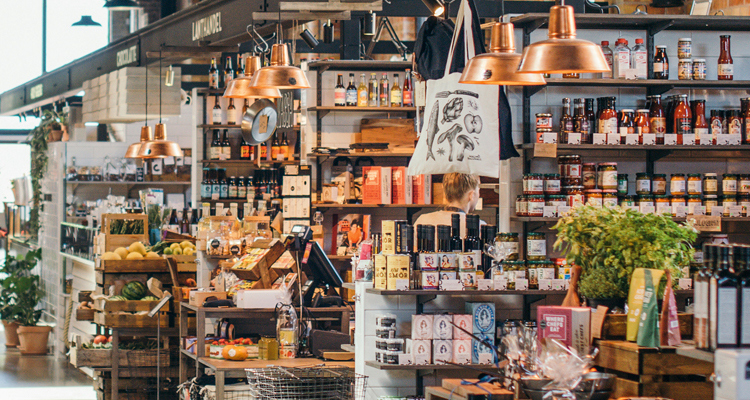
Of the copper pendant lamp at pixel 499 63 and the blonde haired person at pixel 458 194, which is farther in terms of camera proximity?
the blonde haired person at pixel 458 194

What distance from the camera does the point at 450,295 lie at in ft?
14.1

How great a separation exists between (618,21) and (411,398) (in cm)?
269

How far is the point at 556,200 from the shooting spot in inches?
197

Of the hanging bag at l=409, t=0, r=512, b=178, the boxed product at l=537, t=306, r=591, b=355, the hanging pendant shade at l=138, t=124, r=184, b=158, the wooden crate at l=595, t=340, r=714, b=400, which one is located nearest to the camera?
the wooden crate at l=595, t=340, r=714, b=400

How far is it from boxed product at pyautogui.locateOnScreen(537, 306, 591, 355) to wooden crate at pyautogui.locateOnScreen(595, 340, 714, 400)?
8.2 inches

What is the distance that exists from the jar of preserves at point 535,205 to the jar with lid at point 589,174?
0.31 meters

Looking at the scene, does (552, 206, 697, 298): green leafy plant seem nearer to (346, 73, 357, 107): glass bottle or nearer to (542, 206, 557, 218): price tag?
(542, 206, 557, 218): price tag

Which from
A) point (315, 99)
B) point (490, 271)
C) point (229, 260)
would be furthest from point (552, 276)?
point (315, 99)

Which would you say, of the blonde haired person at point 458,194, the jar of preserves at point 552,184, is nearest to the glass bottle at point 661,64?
the jar of preserves at point 552,184

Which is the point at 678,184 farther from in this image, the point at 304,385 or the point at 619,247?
the point at 304,385

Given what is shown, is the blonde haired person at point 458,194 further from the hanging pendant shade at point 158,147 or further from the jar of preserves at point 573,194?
the hanging pendant shade at point 158,147

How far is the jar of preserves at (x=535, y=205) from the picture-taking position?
16.3ft

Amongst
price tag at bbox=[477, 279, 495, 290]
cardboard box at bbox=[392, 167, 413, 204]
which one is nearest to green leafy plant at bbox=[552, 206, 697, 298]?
price tag at bbox=[477, 279, 495, 290]

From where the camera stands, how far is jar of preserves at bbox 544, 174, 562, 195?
16.3 feet
